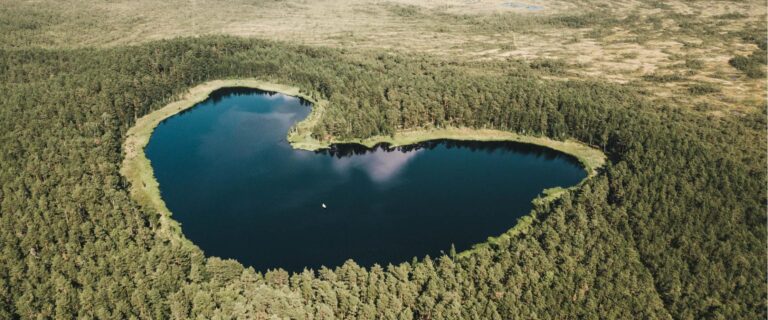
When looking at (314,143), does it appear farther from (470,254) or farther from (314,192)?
(470,254)

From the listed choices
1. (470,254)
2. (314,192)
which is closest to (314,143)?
(314,192)

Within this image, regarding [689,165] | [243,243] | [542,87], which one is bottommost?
[243,243]

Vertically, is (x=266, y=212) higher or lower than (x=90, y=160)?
lower

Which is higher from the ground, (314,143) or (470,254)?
(314,143)

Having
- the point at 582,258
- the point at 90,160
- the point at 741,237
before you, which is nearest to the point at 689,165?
the point at 741,237

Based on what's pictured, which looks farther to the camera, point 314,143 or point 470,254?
point 314,143

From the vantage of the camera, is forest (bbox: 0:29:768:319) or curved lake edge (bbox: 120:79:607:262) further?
curved lake edge (bbox: 120:79:607:262)

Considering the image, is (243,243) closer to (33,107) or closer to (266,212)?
(266,212)

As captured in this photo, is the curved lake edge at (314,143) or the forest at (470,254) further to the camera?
the curved lake edge at (314,143)
